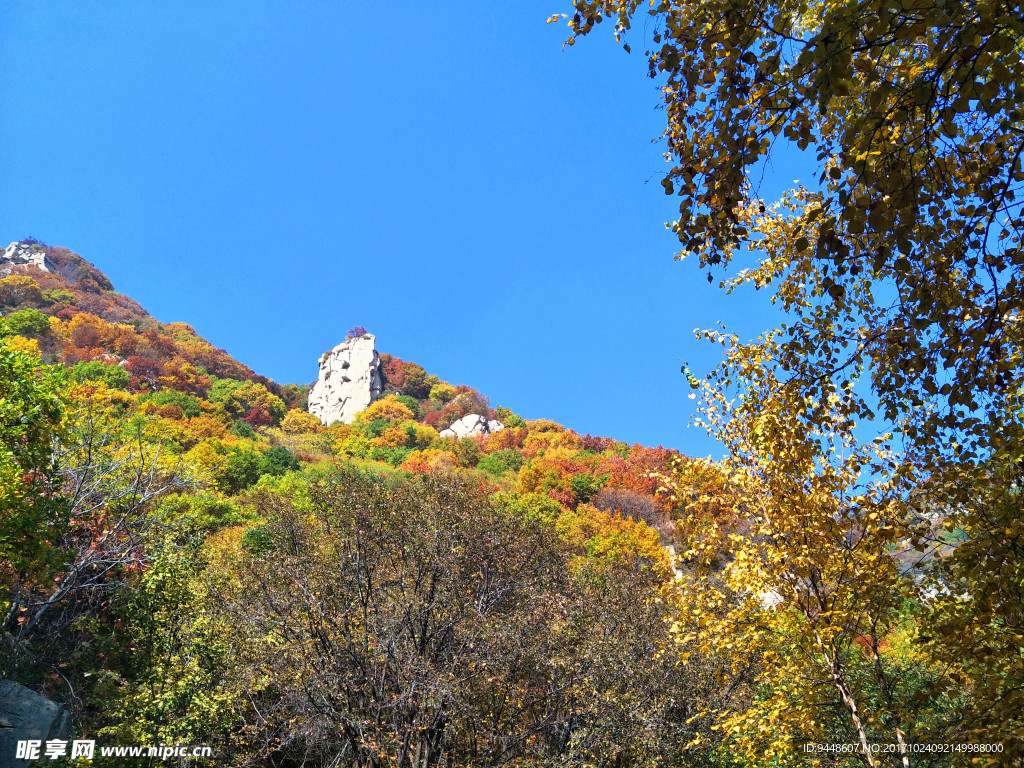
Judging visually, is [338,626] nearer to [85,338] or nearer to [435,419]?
[85,338]

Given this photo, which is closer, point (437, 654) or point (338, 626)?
point (338, 626)

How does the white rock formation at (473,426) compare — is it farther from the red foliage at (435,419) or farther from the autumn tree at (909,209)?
the autumn tree at (909,209)

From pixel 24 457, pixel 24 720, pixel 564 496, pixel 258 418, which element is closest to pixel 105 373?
pixel 258 418

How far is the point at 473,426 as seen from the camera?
6606 cm

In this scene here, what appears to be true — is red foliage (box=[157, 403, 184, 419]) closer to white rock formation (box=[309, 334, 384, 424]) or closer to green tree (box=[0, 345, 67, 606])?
green tree (box=[0, 345, 67, 606])

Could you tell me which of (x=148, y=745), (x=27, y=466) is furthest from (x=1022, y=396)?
(x=27, y=466)

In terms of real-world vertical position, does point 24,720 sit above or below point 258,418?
below

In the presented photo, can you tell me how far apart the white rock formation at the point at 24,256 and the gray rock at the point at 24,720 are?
71.9m

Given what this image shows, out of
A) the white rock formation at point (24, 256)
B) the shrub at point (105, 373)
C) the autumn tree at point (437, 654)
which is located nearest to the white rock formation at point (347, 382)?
the shrub at point (105, 373)

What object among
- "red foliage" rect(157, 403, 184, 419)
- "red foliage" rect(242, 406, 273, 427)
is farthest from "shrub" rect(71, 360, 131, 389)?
"red foliage" rect(242, 406, 273, 427)

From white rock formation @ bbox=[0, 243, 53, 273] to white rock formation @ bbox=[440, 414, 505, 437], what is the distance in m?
50.4

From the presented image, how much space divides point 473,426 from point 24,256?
56.7 meters

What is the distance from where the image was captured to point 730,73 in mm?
2580

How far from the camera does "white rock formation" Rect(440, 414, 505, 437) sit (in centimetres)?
6506
